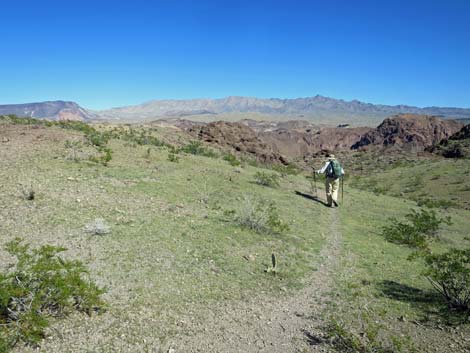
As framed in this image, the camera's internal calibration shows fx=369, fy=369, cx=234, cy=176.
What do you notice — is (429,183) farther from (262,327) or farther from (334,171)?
(262,327)

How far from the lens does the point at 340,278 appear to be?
730 cm

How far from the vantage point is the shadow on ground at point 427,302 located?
563 cm

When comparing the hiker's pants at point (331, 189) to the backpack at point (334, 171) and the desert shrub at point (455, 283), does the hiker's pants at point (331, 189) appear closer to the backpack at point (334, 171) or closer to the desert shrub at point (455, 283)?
the backpack at point (334, 171)

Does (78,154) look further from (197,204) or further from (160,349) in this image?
(160,349)

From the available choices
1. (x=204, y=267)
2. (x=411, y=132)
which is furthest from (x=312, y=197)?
(x=411, y=132)

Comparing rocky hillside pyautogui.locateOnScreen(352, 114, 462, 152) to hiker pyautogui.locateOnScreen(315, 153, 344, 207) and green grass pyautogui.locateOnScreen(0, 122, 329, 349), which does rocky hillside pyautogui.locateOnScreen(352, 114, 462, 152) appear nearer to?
hiker pyautogui.locateOnScreen(315, 153, 344, 207)

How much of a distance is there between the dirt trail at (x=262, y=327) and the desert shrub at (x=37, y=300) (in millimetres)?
1376

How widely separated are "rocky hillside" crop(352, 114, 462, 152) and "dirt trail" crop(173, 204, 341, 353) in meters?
69.7

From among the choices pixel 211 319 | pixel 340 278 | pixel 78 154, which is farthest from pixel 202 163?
pixel 211 319

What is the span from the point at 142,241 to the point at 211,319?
2719 millimetres

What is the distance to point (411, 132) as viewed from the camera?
75.5 metres

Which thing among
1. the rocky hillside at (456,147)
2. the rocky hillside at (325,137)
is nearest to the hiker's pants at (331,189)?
the rocky hillside at (325,137)

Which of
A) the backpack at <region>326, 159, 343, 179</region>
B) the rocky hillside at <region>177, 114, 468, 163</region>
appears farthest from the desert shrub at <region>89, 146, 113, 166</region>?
the rocky hillside at <region>177, 114, 468, 163</region>

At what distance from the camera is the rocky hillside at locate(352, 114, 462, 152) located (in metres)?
72.4
